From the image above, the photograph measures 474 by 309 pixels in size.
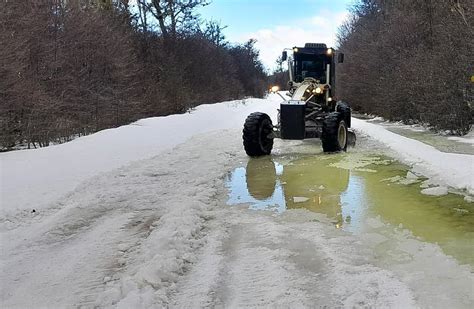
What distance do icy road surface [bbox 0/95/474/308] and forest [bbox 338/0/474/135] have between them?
1121 centimetres

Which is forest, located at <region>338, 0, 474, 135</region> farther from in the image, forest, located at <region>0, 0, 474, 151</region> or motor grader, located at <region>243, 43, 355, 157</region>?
motor grader, located at <region>243, 43, 355, 157</region>

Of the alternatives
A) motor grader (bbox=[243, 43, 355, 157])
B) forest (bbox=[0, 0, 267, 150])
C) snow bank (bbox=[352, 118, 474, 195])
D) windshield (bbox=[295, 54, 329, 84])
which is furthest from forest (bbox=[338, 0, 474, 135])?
forest (bbox=[0, 0, 267, 150])

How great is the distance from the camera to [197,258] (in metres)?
4.75

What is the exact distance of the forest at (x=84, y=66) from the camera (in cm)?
1380

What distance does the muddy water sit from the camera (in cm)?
562

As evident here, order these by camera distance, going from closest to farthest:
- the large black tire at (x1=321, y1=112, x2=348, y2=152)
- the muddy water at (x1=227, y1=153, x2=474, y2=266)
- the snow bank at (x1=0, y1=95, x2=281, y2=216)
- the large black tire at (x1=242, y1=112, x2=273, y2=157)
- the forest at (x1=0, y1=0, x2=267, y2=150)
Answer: the muddy water at (x1=227, y1=153, x2=474, y2=266) → the snow bank at (x1=0, y1=95, x2=281, y2=216) → the large black tire at (x1=321, y1=112, x2=348, y2=152) → the large black tire at (x1=242, y1=112, x2=273, y2=157) → the forest at (x1=0, y1=0, x2=267, y2=150)

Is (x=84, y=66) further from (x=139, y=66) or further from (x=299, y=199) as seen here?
(x=299, y=199)

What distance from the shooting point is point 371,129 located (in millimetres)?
17531

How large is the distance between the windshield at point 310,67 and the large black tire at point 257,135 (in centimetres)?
292

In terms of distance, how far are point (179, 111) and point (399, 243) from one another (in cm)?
2574

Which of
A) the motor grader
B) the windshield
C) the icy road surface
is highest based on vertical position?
the windshield

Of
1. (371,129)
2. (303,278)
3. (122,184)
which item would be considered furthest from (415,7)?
(303,278)

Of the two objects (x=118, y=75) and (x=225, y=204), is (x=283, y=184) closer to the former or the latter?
(x=225, y=204)

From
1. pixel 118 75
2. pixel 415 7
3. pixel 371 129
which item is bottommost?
pixel 371 129
